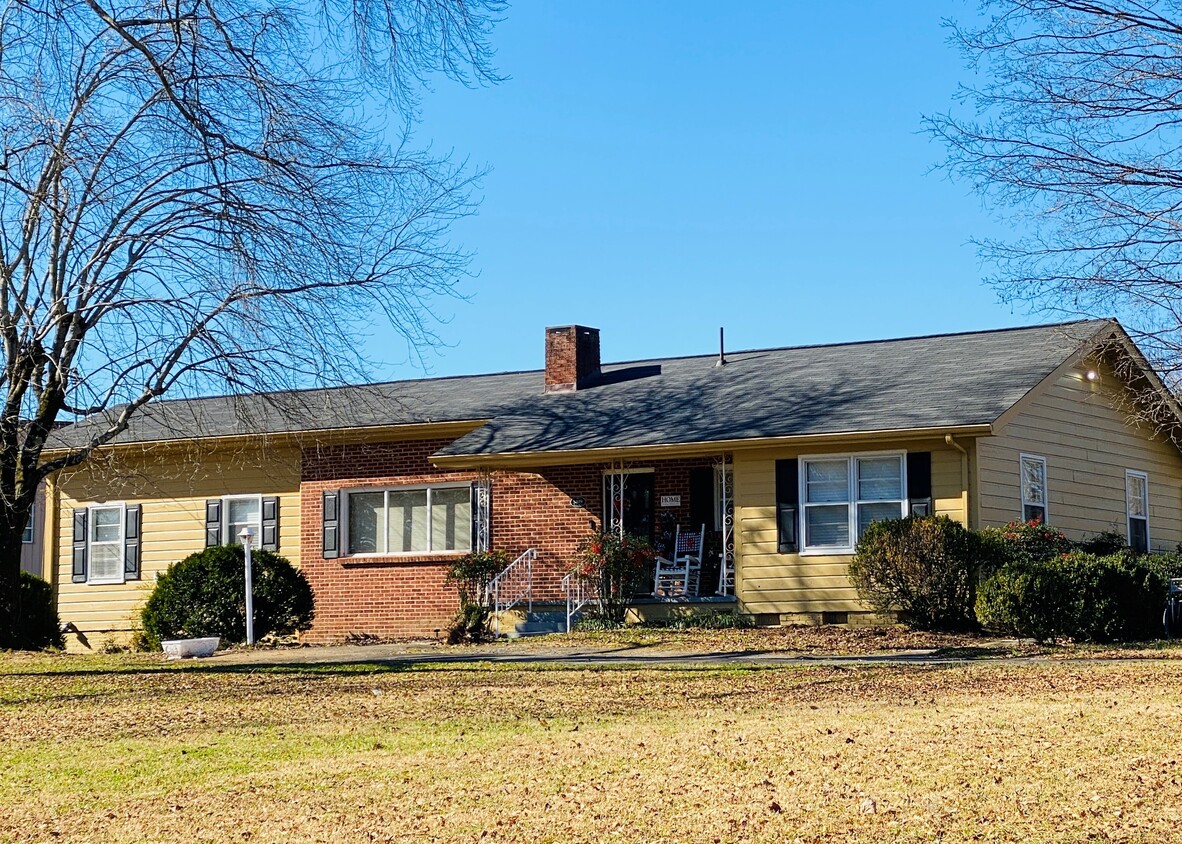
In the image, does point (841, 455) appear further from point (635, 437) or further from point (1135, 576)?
point (1135, 576)

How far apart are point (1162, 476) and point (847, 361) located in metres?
6.31

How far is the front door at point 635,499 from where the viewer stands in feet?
73.8

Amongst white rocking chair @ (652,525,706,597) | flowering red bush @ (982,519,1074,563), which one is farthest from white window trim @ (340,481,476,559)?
flowering red bush @ (982,519,1074,563)

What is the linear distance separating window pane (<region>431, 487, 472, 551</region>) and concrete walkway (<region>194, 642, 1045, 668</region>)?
4406mm

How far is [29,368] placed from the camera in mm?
16234

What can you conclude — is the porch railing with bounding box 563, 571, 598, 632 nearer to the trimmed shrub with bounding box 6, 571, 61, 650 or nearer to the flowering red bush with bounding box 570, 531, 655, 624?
the flowering red bush with bounding box 570, 531, 655, 624

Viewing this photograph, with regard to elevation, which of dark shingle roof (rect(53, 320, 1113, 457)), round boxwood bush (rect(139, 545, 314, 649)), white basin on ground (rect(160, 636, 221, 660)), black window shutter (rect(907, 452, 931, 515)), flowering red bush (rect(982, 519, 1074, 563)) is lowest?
white basin on ground (rect(160, 636, 221, 660))

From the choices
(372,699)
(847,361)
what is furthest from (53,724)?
(847,361)

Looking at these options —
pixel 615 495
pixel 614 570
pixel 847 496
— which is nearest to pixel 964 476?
pixel 847 496

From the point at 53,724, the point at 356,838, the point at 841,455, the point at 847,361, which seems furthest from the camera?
the point at 847,361

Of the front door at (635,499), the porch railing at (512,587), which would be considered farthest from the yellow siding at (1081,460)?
the porch railing at (512,587)

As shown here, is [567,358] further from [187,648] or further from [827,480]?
[187,648]

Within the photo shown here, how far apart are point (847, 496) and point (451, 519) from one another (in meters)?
7.09

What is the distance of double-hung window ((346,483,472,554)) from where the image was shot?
24000 mm
